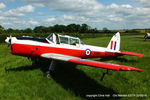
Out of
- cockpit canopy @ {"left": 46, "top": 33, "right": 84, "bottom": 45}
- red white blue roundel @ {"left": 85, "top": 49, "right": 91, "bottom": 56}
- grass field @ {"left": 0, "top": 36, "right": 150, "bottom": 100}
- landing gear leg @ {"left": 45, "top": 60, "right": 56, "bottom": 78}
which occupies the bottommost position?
grass field @ {"left": 0, "top": 36, "right": 150, "bottom": 100}

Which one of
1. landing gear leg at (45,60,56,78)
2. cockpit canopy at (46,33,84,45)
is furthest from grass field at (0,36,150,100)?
cockpit canopy at (46,33,84,45)

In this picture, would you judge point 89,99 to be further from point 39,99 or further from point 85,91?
point 39,99

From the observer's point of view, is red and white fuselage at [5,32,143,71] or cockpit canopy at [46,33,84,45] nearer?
red and white fuselage at [5,32,143,71]

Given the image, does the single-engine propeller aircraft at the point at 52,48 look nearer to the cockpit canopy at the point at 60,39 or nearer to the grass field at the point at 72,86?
the cockpit canopy at the point at 60,39

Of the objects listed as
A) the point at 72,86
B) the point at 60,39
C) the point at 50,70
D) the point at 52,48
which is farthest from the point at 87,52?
the point at 72,86

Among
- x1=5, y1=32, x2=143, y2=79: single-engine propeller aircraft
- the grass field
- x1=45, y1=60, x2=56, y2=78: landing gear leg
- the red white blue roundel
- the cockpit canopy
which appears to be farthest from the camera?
the red white blue roundel

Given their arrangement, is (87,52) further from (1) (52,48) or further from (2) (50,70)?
(2) (50,70)

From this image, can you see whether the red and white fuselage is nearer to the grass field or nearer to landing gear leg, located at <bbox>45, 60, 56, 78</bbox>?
landing gear leg, located at <bbox>45, 60, 56, 78</bbox>

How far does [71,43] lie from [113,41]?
3.99m

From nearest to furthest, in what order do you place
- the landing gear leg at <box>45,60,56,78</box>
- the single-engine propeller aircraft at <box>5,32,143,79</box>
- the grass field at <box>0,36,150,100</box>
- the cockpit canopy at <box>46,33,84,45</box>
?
the grass field at <box>0,36,150,100</box>, the landing gear leg at <box>45,60,56,78</box>, the single-engine propeller aircraft at <box>5,32,143,79</box>, the cockpit canopy at <box>46,33,84,45</box>

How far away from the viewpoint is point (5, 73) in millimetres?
6000

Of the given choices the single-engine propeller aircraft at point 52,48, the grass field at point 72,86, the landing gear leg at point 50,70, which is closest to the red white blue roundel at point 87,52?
the single-engine propeller aircraft at point 52,48

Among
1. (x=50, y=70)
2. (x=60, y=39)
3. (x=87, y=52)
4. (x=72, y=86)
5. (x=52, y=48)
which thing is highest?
(x=60, y=39)

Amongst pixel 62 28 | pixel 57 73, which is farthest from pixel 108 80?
pixel 62 28
